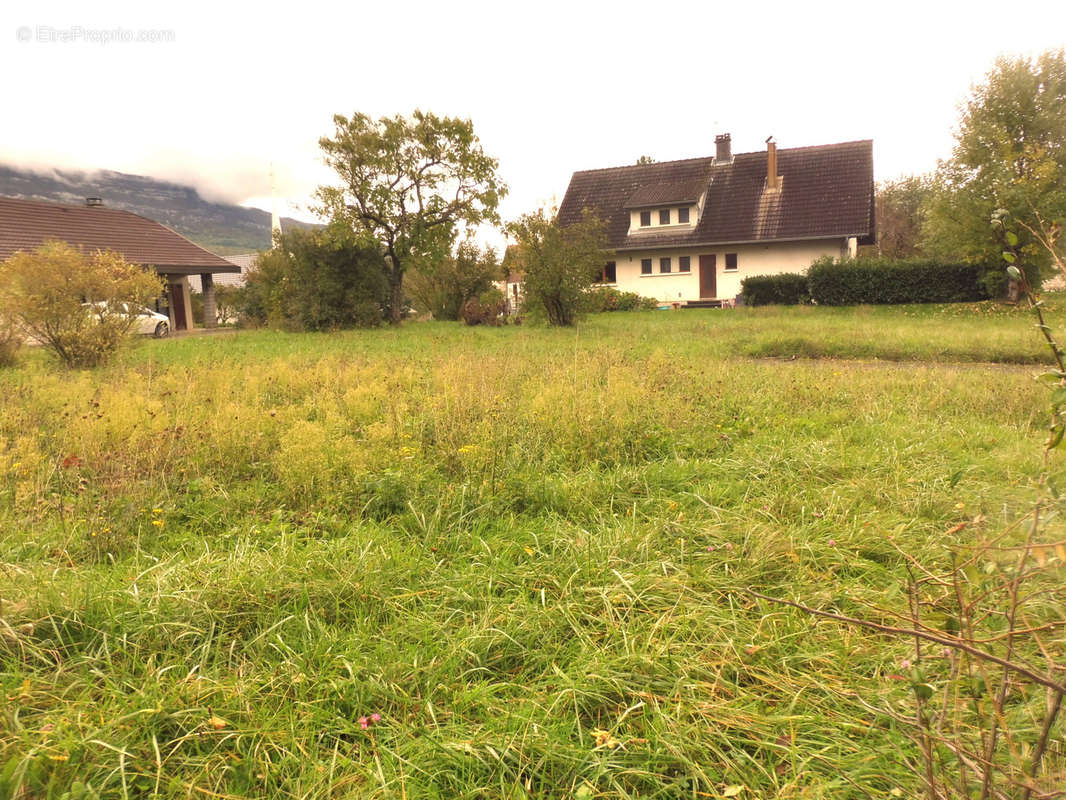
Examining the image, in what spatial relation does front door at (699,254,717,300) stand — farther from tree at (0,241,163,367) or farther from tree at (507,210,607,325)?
tree at (0,241,163,367)

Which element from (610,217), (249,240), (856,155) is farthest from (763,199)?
(249,240)

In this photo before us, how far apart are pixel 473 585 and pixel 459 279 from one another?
25.5m

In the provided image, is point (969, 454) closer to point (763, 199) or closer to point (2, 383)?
point (2, 383)

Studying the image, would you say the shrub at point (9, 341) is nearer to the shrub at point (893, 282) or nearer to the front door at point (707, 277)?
the shrub at point (893, 282)

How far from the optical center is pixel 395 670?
8.39 feet

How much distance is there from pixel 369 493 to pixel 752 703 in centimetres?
281

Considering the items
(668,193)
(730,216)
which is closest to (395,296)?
(668,193)

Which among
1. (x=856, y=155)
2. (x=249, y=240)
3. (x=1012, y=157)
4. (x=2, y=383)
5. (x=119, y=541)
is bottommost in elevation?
(x=119, y=541)

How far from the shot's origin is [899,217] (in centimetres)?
4541

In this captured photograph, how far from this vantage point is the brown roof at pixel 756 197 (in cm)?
2798

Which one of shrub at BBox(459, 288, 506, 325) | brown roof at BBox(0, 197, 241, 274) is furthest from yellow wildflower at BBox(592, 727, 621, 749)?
brown roof at BBox(0, 197, 241, 274)

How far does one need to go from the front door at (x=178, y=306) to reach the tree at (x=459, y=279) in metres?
10.5

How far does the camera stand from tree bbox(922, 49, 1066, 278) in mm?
19484

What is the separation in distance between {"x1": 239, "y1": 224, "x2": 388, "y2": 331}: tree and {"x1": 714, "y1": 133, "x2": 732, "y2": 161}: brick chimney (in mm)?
19508
